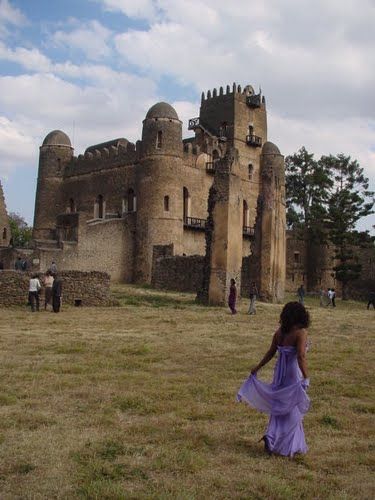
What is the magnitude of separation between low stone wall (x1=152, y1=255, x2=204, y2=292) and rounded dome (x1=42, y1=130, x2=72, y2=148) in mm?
20121

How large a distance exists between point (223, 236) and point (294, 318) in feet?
67.6

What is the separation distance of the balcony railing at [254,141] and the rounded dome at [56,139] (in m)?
14.9

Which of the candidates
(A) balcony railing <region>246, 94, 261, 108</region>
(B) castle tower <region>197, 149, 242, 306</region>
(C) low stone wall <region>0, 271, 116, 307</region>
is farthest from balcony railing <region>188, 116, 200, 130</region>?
(C) low stone wall <region>0, 271, 116, 307</region>

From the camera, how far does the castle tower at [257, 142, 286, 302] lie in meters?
32.7

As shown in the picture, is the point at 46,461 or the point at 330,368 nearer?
the point at 46,461

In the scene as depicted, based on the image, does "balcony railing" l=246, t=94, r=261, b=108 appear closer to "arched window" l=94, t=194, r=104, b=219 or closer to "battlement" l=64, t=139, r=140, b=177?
"battlement" l=64, t=139, r=140, b=177

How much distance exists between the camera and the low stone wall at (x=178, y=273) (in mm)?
36188

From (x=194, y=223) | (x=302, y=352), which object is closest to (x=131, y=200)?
(x=194, y=223)

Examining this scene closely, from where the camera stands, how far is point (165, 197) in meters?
45.2

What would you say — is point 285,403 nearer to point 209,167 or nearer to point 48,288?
point 48,288

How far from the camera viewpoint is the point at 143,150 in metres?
46.4

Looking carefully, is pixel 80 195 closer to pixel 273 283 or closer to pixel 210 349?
pixel 273 283

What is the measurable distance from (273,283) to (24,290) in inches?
535

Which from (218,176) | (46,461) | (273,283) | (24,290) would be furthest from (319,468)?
(273,283)
